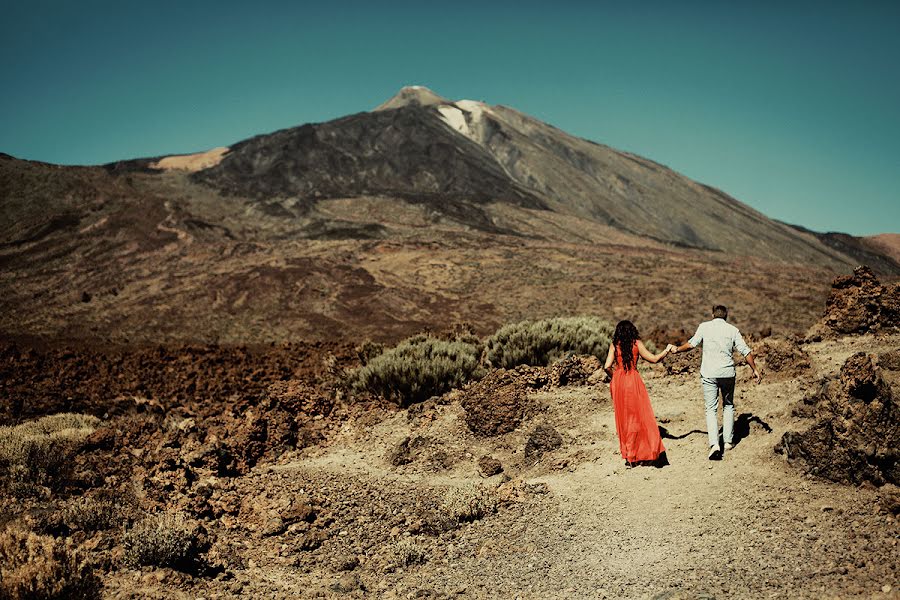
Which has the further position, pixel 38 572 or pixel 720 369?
pixel 720 369

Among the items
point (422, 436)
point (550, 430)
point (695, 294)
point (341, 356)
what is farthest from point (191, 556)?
point (695, 294)

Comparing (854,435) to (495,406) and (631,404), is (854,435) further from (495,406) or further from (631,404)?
(495,406)

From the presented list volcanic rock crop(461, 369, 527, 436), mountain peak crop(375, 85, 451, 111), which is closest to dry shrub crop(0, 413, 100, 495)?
volcanic rock crop(461, 369, 527, 436)

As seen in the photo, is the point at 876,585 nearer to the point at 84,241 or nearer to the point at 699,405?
the point at 699,405

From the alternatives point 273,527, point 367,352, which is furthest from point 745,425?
point 367,352

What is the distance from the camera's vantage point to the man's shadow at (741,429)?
5.64 metres

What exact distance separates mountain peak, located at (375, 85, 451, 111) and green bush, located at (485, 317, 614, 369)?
3641 inches

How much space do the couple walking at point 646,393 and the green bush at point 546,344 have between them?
3500 millimetres

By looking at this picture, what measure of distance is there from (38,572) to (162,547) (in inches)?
38.5

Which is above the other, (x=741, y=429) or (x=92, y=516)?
(x=741, y=429)

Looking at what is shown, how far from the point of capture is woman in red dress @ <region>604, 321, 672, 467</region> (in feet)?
18.3

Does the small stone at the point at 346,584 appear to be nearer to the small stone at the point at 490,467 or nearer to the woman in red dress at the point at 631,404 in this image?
the small stone at the point at 490,467

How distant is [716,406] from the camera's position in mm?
5426

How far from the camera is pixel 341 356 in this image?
38.1 feet
